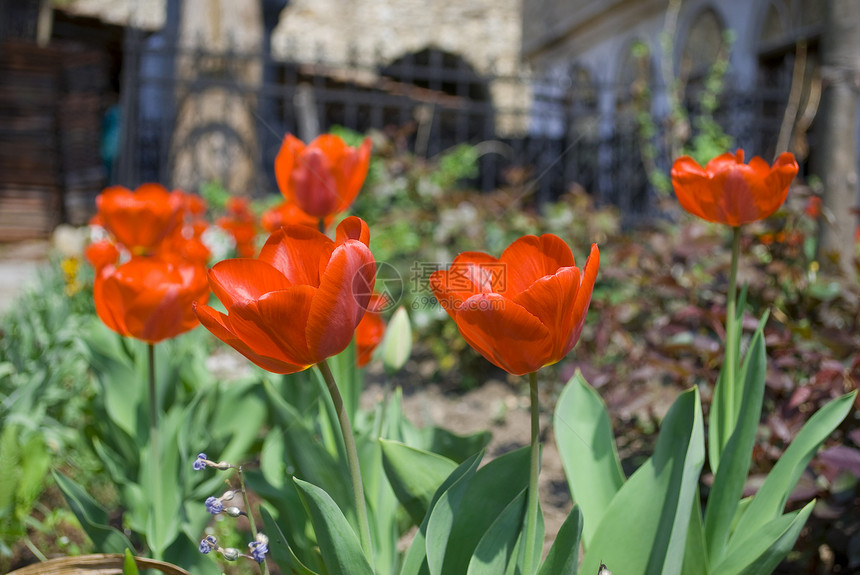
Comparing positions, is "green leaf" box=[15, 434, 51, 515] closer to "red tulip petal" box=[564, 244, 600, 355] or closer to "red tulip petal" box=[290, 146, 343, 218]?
"red tulip petal" box=[290, 146, 343, 218]

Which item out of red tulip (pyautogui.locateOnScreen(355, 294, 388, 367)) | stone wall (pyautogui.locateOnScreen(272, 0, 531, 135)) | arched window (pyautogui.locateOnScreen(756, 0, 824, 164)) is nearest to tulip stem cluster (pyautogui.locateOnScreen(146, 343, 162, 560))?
red tulip (pyautogui.locateOnScreen(355, 294, 388, 367))

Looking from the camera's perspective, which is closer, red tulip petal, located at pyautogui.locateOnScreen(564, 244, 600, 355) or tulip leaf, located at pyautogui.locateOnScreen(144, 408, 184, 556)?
red tulip petal, located at pyautogui.locateOnScreen(564, 244, 600, 355)

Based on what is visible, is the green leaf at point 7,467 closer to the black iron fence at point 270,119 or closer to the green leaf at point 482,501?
the green leaf at point 482,501

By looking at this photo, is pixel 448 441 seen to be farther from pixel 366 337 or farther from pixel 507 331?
pixel 507 331

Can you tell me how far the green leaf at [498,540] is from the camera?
76 cm

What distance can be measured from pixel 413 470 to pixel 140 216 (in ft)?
3.17

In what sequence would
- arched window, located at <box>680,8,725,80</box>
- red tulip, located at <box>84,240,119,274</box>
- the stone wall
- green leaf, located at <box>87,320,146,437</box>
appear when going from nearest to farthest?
green leaf, located at <box>87,320,146,437</box>, red tulip, located at <box>84,240,119,274</box>, arched window, located at <box>680,8,725,80</box>, the stone wall

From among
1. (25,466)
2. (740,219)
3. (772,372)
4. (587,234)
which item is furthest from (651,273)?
(25,466)

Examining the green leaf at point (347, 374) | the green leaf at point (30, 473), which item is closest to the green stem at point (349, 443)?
the green leaf at point (347, 374)

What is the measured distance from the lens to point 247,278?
2.33 ft

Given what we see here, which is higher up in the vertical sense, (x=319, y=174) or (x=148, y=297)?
(x=319, y=174)

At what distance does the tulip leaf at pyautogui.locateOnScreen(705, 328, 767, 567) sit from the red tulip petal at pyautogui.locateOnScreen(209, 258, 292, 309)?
0.66 metres

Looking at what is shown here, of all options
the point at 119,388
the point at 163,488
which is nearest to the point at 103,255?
the point at 119,388

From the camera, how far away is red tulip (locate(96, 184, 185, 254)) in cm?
152
